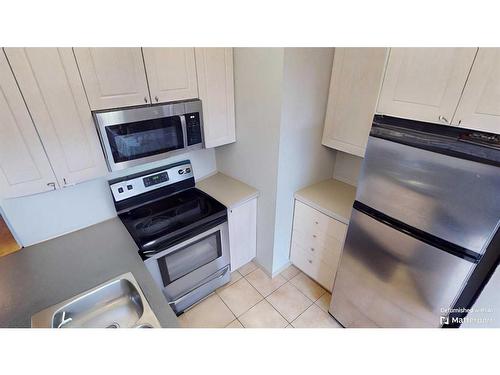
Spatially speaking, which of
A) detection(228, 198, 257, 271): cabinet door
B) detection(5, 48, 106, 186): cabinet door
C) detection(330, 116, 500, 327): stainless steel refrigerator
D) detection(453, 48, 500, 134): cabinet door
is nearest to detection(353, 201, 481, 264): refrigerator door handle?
detection(330, 116, 500, 327): stainless steel refrigerator

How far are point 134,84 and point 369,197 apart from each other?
1.43 m

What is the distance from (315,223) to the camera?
1.91 meters

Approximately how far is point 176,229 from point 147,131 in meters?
0.65

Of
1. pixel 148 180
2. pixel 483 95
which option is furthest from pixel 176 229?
pixel 483 95

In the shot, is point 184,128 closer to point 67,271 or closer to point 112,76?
point 112,76

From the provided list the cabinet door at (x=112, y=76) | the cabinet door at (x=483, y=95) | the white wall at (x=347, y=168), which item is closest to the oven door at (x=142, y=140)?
the cabinet door at (x=112, y=76)

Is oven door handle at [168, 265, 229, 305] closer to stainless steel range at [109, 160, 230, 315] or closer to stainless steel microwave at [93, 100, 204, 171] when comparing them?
stainless steel range at [109, 160, 230, 315]

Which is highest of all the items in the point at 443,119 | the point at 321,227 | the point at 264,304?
the point at 443,119

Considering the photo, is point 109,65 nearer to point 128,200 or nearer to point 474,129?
point 128,200

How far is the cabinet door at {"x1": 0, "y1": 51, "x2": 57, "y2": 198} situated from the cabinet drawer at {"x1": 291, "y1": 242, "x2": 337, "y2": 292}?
185 cm

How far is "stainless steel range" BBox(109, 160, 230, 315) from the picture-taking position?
1583 mm

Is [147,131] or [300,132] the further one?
[300,132]

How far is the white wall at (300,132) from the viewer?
1538 millimetres

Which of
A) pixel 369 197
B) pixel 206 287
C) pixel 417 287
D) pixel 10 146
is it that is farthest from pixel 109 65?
pixel 417 287
